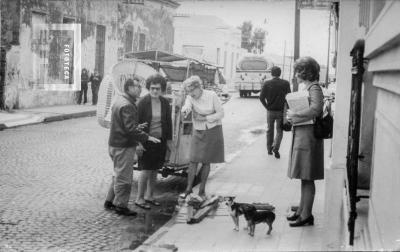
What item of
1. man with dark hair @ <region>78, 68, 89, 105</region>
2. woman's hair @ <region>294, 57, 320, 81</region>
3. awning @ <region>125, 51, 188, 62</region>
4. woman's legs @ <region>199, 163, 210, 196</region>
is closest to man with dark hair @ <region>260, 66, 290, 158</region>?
awning @ <region>125, 51, 188, 62</region>

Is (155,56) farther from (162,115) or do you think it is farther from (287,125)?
(287,125)

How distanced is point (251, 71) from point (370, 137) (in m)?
24.3

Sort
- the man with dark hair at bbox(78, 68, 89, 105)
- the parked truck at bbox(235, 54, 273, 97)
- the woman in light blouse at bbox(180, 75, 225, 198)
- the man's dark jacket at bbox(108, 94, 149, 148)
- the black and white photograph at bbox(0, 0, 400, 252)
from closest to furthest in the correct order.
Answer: the black and white photograph at bbox(0, 0, 400, 252)
the man's dark jacket at bbox(108, 94, 149, 148)
the woman in light blouse at bbox(180, 75, 225, 198)
the man with dark hair at bbox(78, 68, 89, 105)
the parked truck at bbox(235, 54, 273, 97)

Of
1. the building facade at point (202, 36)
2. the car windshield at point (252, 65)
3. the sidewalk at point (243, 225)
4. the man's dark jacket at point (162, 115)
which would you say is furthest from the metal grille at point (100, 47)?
the man's dark jacket at point (162, 115)

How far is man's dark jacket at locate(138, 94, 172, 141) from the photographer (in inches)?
248

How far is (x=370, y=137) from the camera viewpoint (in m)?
6.05

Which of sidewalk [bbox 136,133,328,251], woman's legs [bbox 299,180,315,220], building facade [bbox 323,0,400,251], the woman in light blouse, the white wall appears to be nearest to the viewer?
building facade [bbox 323,0,400,251]

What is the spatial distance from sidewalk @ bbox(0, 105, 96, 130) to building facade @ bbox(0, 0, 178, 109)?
54 cm

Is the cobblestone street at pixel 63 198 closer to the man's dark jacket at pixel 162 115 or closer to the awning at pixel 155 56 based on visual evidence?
the man's dark jacket at pixel 162 115

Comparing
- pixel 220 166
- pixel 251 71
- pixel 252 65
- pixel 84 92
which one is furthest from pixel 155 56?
pixel 252 65

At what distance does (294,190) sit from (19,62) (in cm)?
1188

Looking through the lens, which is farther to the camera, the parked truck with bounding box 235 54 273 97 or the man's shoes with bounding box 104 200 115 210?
the parked truck with bounding box 235 54 273 97

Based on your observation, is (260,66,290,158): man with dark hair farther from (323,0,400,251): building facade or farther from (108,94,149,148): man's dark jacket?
(108,94,149,148): man's dark jacket

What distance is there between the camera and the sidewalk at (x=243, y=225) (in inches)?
188
